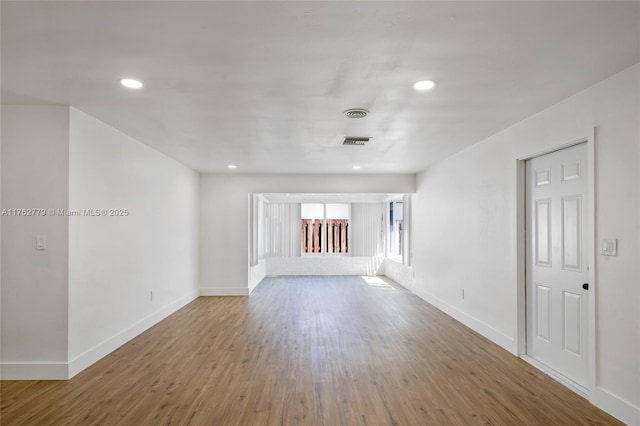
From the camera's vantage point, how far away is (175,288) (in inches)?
242

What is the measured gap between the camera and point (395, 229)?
991 centimetres

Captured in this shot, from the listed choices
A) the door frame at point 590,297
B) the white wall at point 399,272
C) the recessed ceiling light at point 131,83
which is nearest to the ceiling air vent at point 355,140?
the door frame at point 590,297

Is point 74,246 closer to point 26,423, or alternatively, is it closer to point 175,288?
point 26,423

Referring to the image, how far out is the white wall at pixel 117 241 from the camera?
3537mm

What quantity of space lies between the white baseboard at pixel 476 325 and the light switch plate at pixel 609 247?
5.31 ft

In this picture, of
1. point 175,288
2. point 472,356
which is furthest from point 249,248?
point 472,356

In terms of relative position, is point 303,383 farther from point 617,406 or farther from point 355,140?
point 355,140

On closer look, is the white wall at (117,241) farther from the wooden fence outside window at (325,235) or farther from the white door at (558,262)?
the wooden fence outside window at (325,235)

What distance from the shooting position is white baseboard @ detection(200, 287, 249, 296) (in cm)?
742

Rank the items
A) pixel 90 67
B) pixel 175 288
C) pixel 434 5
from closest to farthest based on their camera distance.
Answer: pixel 434 5, pixel 90 67, pixel 175 288

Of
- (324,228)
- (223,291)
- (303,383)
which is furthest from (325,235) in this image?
(303,383)

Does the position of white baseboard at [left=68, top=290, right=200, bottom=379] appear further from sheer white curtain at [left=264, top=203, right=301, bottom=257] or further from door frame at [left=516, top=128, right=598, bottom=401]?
sheer white curtain at [left=264, top=203, right=301, bottom=257]

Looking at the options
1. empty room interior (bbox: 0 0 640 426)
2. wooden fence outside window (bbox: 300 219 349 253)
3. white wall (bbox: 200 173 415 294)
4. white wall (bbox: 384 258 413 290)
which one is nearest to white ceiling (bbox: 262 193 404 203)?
wooden fence outside window (bbox: 300 219 349 253)

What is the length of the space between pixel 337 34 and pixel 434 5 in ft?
1.78
